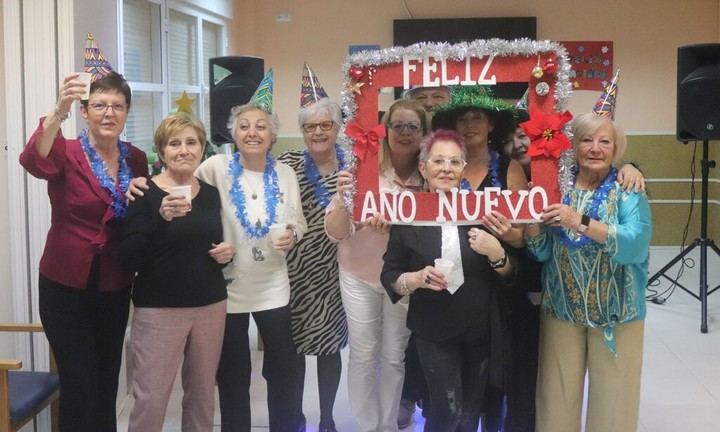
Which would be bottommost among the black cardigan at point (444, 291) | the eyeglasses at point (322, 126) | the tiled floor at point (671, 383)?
the tiled floor at point (671, 383)

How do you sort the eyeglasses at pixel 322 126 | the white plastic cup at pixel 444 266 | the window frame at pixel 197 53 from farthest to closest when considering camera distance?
the window frame at pixel 197 53 < the eyeglasses at pixel 322 126 < the white plastic cup at pixel 444 266

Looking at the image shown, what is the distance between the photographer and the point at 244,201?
8.06 ft

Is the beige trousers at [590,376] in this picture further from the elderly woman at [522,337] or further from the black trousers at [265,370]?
the black trousers at [265,370]

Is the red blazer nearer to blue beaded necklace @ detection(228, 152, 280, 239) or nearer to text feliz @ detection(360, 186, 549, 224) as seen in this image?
blue beaded necklace @ detection(228, 152, 280, 239)

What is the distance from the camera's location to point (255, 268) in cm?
248

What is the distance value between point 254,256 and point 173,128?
1.71 ft

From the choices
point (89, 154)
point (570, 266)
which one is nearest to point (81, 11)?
point (89, 154)

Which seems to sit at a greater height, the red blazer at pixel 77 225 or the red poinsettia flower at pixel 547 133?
the red poinsettia flower at pixel 547 133

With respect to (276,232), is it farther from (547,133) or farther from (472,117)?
(547,133)

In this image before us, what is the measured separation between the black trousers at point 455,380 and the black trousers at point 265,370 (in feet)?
1.81

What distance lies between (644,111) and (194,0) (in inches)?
172

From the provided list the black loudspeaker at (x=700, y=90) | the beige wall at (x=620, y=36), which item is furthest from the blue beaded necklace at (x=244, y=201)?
the beige wall at (x=620, y=36)

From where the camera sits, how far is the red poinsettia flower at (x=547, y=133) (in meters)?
2.13

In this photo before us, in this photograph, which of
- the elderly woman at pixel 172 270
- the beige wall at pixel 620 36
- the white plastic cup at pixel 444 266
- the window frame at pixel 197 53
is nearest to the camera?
the white plastic cup at pixel 444 266
